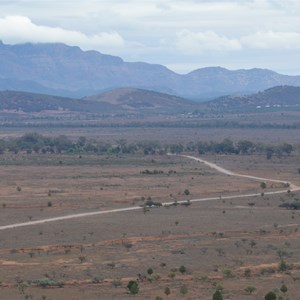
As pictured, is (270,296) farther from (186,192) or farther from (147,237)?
(186,192)

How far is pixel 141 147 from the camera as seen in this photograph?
14362 centimetres

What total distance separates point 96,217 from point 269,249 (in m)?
17.9

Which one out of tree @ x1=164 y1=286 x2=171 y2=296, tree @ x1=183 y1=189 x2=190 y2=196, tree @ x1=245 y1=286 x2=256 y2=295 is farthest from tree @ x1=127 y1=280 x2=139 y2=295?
tree @ x1=183 y1=189 x2=190 y2=196

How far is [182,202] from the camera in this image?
75750mm

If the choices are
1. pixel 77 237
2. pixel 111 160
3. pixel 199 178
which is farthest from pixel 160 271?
pixel 111 160

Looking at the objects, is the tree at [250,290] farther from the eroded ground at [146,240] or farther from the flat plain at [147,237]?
the eroded ground at [146,240]

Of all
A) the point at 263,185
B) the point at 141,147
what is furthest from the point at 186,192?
the point at 141,147

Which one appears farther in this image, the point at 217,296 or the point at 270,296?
the point at 217,296

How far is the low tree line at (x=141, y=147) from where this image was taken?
136 meters

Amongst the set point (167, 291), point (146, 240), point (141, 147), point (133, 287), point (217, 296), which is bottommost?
point (146, 240)

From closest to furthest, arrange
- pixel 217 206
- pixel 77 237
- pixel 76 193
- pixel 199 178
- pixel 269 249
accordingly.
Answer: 1. pixel 269 249
2. pixel 77 237
3. pixel 217 206
4. pixel 76 193
5. pixel 199 178

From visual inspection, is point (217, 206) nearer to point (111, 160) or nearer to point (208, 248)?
point (208, 248)

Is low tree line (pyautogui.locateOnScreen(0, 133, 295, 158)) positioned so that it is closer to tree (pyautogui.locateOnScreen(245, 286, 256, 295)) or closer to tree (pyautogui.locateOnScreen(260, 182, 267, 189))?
tree (pyautogui.locateOnScreen(260, 182, 267, 189))

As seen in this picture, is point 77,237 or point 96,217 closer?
point 77,237
